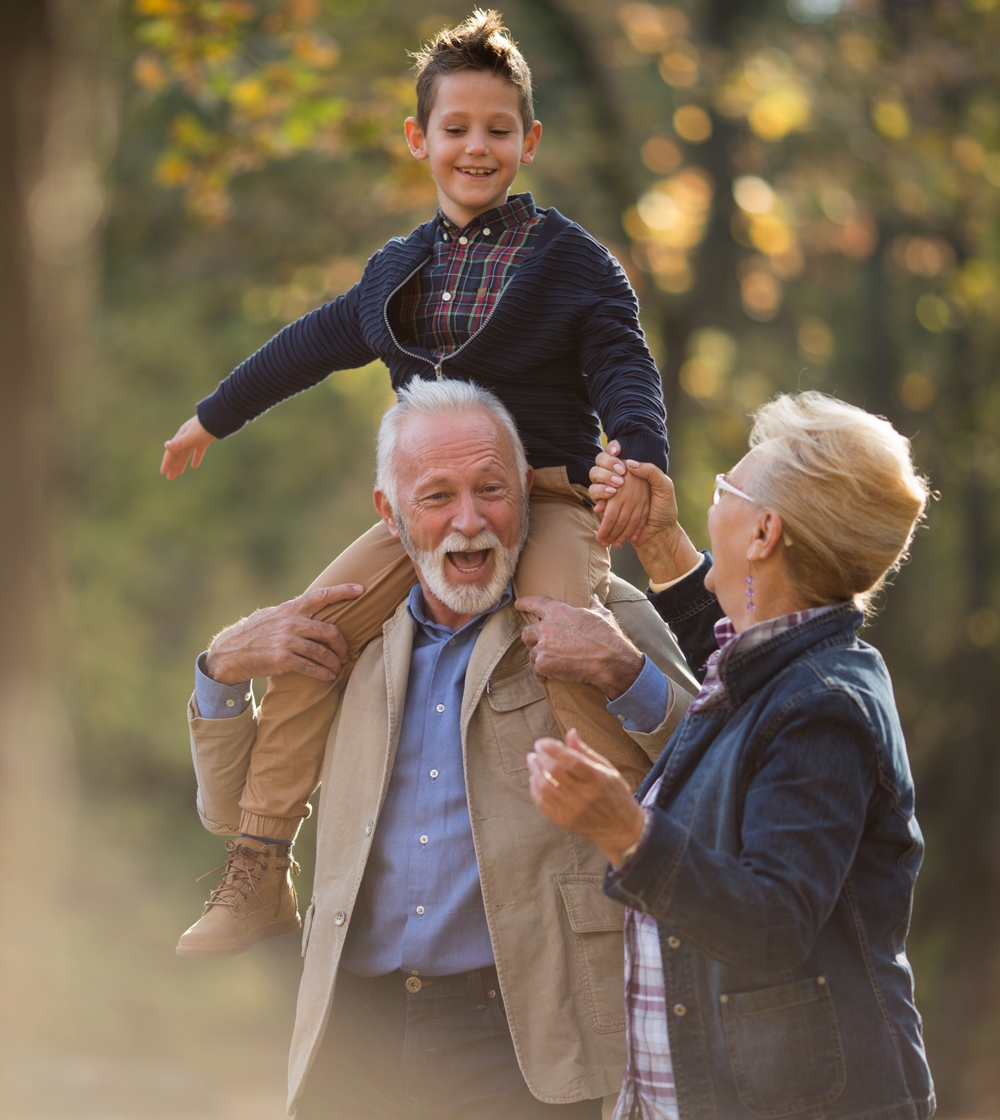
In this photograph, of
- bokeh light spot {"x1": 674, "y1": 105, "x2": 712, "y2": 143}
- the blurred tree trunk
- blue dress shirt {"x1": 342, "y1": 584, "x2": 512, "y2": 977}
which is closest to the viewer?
blue dress shirt {"x1": 342, "y1": 584, "x2": 512, "y2": 977}

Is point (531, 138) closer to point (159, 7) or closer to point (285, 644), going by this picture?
point (285, 644)

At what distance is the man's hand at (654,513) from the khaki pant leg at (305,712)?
602 millimetres

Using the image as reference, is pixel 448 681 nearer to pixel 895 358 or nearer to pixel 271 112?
pixel 271 112

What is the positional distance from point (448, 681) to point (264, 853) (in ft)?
2.21

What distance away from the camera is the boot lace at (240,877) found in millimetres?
3145

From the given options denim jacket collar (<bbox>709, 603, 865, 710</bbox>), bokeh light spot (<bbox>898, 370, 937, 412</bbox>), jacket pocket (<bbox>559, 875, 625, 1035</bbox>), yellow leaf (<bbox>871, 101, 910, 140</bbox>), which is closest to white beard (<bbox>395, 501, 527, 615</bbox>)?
jacket pocket (<bbox>559, 875, 625, 1035</bbox>)

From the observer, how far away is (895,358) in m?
11.3

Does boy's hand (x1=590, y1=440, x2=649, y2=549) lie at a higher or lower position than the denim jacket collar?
higher

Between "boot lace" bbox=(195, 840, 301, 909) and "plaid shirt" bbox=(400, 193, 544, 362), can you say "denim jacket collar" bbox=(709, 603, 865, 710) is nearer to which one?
"plaid shirt" bbox=(400, 193, 544, 362)

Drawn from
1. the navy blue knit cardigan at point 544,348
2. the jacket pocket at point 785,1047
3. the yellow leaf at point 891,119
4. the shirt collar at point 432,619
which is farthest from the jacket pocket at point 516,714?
the yellow leaf at point 891,119

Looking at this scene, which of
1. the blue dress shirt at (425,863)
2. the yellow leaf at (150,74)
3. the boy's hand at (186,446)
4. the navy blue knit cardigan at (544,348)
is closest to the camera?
the blue dress shirt at (425,863)

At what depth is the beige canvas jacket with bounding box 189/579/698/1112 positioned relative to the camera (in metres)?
2.71

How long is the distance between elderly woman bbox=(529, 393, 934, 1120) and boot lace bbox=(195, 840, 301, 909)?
1229 mm

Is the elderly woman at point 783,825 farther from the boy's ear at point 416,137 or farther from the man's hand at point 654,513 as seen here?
the boy's ear at point 416,137
